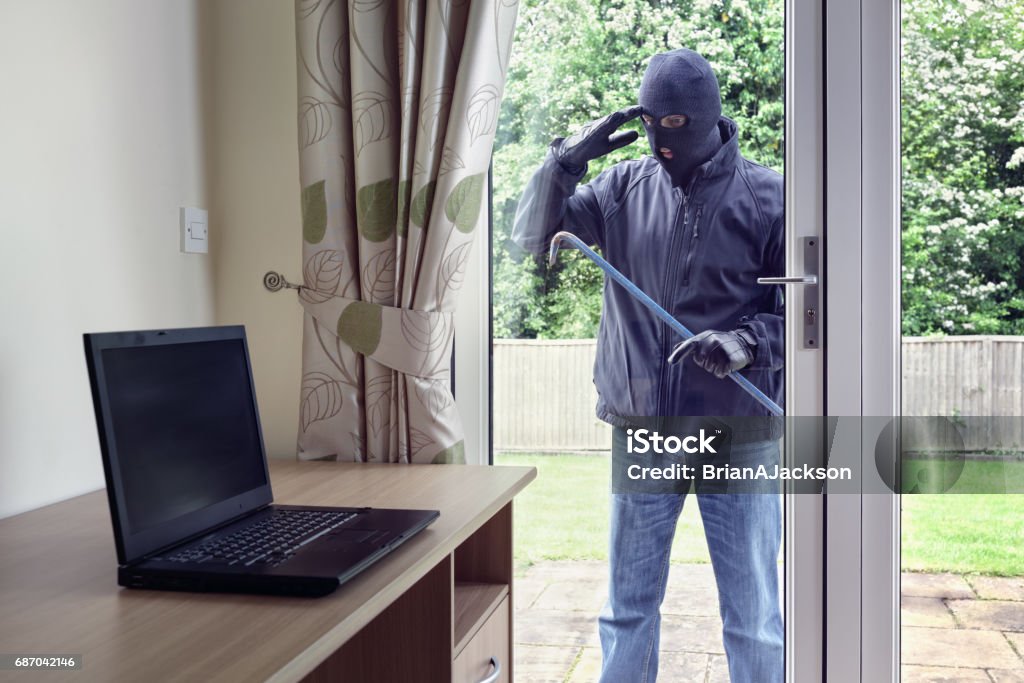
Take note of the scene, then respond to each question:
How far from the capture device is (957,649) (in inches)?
74.0

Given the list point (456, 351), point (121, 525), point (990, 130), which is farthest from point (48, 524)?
point (990, 130)

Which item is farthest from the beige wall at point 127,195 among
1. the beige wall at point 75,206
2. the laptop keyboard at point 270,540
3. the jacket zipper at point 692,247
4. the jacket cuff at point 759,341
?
the jacket cuff at point 759,341

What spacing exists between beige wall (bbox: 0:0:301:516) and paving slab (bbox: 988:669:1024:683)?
5.27ft

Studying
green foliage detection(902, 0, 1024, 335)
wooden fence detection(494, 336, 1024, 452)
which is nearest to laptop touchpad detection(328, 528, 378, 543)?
wooden fence detection(494, 336, 1024, 452)

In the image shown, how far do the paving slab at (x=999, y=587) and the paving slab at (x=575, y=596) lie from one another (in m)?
0.79

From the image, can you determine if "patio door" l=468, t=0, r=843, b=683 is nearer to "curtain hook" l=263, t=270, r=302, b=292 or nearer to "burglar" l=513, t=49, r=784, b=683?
"burglar" l=513, t=49, r=784, b=683

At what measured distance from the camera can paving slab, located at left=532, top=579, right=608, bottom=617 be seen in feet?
6.54

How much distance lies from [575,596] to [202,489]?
1.06 meters

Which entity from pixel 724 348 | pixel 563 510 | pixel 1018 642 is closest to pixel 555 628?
pixel 563 510

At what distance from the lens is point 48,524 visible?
135 centimetres

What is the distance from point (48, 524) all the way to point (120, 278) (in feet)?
1.72

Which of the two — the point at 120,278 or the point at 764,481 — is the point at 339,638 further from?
the point at 764,481

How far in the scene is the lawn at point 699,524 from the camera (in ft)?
6.05

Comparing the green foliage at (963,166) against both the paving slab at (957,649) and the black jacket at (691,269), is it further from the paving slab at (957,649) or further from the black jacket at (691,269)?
the paving slab at (957,649)
